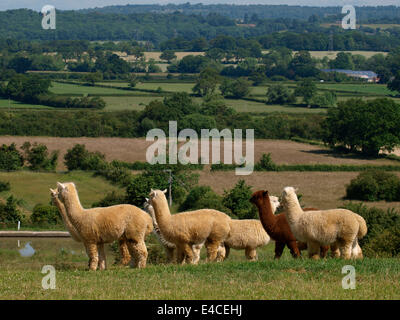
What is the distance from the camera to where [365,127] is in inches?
3004

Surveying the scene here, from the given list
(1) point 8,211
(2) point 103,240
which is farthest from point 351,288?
(1) point 8,211

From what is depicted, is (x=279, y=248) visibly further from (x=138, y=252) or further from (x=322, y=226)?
(x=138, y=252)

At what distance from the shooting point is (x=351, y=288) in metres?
13.6

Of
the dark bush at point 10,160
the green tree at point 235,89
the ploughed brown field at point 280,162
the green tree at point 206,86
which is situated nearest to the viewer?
the ploughed brown field at point 280,162

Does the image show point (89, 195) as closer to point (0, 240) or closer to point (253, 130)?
point (0, 240)

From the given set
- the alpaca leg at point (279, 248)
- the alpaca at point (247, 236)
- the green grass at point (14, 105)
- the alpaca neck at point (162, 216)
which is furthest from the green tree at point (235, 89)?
the alpaca neck at point (162, 216)

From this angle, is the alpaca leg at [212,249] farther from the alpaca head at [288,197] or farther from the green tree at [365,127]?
the green tree at [365,127]

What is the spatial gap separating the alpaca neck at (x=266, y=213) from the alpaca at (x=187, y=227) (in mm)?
892

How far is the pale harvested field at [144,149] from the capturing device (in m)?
70.9

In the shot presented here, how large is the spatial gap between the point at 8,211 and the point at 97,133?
48213mm

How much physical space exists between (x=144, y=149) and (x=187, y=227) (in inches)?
2298

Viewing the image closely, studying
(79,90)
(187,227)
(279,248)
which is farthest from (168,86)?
(187,227)

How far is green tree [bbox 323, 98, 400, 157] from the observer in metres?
75.8

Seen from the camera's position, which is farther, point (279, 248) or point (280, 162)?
point (280, 162)
